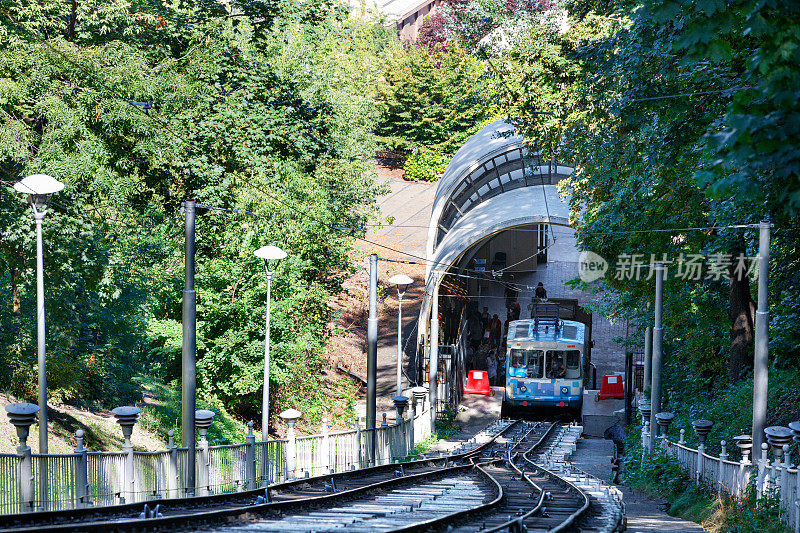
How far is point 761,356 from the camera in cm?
1566

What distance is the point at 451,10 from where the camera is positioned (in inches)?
2643

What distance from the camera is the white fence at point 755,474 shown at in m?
11.5

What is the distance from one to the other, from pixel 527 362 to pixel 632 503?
15.2 m

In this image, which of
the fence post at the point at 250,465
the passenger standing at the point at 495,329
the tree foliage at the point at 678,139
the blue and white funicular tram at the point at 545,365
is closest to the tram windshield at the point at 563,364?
the blue and white funicular tram at the point at 545,365

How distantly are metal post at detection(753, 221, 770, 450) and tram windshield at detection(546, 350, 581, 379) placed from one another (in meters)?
16.8

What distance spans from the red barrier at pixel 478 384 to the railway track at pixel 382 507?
1554 cm

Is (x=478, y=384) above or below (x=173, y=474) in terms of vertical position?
below

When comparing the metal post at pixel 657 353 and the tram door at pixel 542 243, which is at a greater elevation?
the tram door at pixel 542 243

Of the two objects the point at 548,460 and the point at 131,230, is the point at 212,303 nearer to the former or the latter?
the point at 131,230

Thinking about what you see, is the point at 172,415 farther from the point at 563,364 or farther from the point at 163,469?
the point at 563,364

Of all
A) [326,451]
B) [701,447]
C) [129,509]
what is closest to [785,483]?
[701,447]

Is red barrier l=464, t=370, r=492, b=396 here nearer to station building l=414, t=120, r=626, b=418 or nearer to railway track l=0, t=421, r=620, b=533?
station building l=414, t=120, r=626, b=418

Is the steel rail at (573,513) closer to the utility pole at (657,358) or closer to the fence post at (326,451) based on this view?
the fence post at (326,451)

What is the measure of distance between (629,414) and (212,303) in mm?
17470
